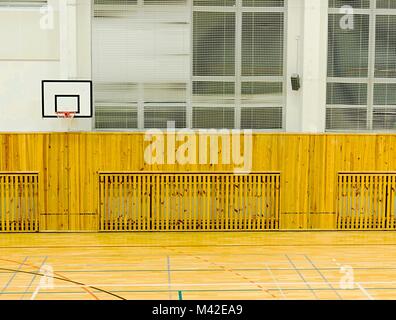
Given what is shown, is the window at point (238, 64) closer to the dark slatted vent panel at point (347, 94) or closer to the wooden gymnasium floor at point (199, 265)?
the dark slatted vent panel at point (347, 94)

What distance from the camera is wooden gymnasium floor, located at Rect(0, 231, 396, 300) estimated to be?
424cm

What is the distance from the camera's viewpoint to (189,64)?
7441mm

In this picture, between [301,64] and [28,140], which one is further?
[301,64]

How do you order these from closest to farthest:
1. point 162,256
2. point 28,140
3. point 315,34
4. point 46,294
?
point 46,294
point 162,256
point 28,140
point 315,34

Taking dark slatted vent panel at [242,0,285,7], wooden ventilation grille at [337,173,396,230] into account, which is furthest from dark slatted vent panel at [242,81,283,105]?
wooden ventilation grille at [337,173,396,230]

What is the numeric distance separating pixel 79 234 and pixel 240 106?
2.69 metres

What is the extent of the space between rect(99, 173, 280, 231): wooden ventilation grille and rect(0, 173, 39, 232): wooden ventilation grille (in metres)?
0.78

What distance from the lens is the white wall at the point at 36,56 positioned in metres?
7.20

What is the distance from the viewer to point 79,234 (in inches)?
257

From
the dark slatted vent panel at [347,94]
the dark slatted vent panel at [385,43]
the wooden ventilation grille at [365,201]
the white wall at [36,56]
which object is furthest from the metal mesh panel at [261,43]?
the white wall at [36,56]

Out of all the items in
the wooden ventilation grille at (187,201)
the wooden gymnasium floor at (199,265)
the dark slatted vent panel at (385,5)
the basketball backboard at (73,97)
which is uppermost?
the dark slatted vent panel at (385,5)

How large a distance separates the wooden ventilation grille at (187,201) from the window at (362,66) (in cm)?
164

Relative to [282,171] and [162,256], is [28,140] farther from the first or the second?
[282,171]
